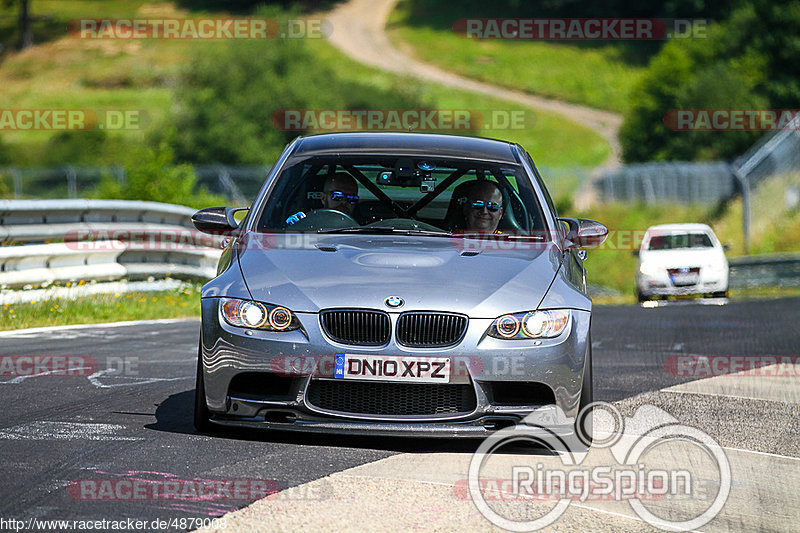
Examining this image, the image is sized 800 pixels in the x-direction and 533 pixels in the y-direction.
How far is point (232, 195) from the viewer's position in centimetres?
3603

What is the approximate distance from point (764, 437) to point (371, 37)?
325 feet

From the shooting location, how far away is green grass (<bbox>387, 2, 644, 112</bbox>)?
88.2m

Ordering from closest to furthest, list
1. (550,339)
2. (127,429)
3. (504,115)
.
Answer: (550,339) → (127,429) → (504,115)

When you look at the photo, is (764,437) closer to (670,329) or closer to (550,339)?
(550,339)

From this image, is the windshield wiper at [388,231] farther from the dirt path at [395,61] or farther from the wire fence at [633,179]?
the dirt path at [395,61]

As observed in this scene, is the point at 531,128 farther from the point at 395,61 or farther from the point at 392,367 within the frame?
the point at 392,367

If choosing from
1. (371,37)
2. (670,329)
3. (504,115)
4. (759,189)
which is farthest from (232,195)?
(371,37)

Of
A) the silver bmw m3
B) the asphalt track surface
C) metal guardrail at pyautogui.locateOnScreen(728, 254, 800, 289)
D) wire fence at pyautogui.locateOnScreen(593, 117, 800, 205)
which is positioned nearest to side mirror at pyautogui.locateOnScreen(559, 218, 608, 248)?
the silver bmw m3

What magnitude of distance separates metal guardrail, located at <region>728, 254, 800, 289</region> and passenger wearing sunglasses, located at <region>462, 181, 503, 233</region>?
2092 centimetres

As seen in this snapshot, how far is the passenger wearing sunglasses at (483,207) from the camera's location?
7117mm
